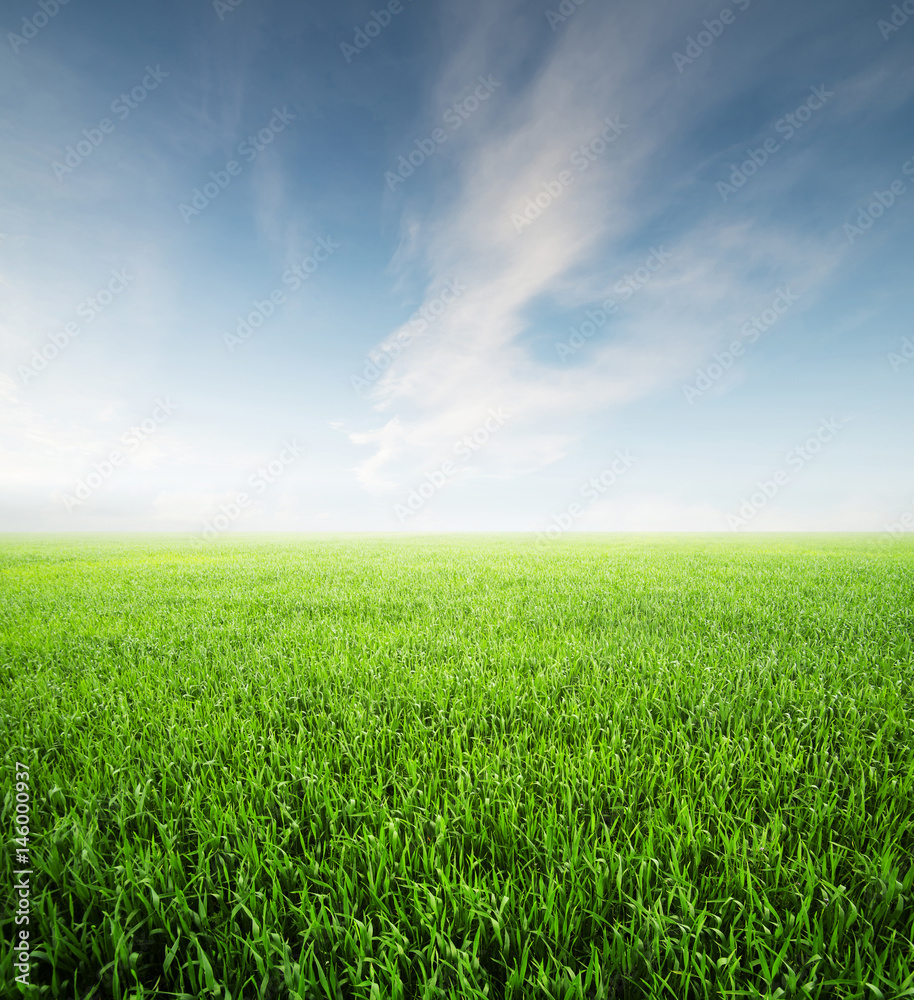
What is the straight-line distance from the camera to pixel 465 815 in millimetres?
2824

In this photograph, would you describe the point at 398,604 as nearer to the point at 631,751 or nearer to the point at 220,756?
the point at 220,756

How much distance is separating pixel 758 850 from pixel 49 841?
14.7 feet

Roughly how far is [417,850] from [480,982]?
0.72m

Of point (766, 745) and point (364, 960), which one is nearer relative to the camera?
point (364, 960)

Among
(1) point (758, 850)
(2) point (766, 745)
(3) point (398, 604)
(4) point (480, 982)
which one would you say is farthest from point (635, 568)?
(4) point (480, 982)

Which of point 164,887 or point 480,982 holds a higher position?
point 164,887

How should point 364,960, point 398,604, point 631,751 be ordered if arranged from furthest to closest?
point 398,604
point 631,751
point 364,960

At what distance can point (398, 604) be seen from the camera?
9219 mm

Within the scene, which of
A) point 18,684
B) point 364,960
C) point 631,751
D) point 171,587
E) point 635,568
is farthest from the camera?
point 635,568

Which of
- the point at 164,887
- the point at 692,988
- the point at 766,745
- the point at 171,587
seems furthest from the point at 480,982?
the point at 171,587

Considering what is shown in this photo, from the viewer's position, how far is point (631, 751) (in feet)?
12.0

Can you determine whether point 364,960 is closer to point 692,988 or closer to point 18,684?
point 692,988

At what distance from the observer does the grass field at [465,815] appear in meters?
2.05

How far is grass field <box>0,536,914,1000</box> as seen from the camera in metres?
2.05
